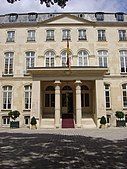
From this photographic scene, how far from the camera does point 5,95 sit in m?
34.7

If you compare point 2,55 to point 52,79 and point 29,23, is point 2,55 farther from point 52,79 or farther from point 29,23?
point 52,79

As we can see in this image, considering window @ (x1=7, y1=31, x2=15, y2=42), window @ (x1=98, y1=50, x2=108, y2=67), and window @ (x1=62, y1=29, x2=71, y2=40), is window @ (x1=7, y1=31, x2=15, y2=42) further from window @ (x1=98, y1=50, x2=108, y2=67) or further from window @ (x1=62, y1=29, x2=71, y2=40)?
window @ (x1=98, y1=50, x2=108, y2=67)

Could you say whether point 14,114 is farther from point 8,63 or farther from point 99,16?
point 99,16

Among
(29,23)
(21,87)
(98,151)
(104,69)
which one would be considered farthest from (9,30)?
(98,151)

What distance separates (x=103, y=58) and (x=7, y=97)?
1330 cm

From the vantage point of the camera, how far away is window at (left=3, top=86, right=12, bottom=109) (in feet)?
113

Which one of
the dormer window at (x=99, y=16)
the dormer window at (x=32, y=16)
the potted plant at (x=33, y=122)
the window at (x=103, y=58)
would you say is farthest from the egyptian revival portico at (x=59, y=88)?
the dormer window at (x=32, y=16)

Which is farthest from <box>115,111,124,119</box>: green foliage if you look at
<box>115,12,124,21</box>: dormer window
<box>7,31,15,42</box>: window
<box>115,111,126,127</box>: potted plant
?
<box>7,31,15,42</box>: window

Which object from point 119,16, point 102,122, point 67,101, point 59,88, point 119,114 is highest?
point 119,16

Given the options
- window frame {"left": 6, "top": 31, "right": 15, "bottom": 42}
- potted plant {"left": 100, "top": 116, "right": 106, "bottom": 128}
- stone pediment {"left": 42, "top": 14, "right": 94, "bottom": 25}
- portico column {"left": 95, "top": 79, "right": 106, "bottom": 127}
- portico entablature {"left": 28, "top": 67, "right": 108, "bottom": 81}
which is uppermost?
stone pediment {"left": 42, "top": 14, "right": 94, "bottom": 25}

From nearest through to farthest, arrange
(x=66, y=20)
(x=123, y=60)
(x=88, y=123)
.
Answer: (x=88, y=123), (x=123, y=60), (x=66, y=20)

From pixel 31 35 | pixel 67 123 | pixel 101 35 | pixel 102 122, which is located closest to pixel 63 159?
pixel 102 122

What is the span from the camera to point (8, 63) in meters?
35.7

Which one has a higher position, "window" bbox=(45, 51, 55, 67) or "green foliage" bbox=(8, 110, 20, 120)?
"window" bbox=(45, 51, 55, 67)
